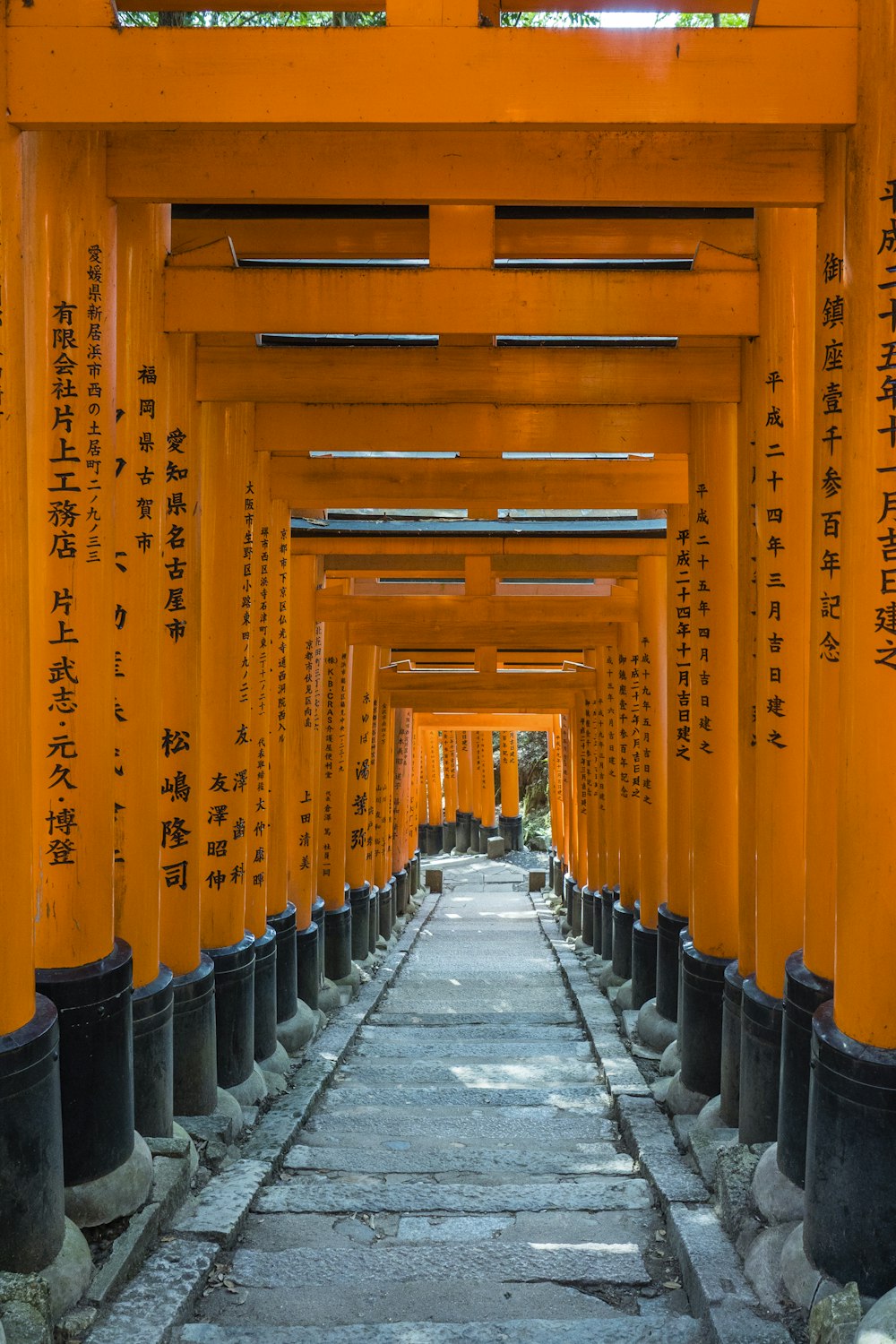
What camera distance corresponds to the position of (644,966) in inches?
333

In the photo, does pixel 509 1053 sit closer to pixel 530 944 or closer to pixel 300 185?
pixel 300 185

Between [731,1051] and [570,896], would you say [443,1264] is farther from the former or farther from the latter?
[570,896]

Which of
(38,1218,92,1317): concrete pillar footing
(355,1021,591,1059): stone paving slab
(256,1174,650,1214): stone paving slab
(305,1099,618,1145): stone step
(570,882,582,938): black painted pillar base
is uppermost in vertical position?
(38,1218,92,1317): concrete pillar footing

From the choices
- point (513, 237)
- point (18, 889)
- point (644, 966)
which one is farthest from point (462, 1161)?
point (513, 237)

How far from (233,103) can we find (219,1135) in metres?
4.05

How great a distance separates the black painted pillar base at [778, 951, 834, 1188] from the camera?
3799mm

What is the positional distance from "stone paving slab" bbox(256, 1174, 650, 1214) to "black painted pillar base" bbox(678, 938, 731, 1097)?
886mm

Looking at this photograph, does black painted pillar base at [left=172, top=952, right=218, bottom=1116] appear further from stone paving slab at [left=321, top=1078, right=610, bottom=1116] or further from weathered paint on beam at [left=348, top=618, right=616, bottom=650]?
weathered paint on beam at [left=348, top=618, right=616, bottom=650]

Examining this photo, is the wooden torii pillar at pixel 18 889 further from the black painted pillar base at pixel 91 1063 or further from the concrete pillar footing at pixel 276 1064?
the concrete pillar footing at pixel 276 1064

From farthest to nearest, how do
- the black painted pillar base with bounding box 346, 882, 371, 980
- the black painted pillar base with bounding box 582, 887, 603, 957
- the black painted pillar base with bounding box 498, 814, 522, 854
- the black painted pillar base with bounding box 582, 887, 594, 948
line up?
the black painted pillar base with bounding box 498, 814, 522, 854, the black painted pillar base with bounding box 582, 887, 594, 948, the black painted pillar base with bounding box 582, 887, 603, 957, the black painted pillar base with bounding box 346, 882, 371, 980

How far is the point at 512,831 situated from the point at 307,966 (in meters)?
21.6

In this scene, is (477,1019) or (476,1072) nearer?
(476,1072)

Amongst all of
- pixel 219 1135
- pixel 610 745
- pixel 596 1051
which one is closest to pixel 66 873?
pixel 219 1135

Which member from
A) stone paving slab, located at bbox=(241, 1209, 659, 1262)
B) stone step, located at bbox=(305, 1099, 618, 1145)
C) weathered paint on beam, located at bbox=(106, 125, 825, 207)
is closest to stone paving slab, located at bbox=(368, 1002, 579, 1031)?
stone step, located at bbox=(305, 1099, 618, 1145)
